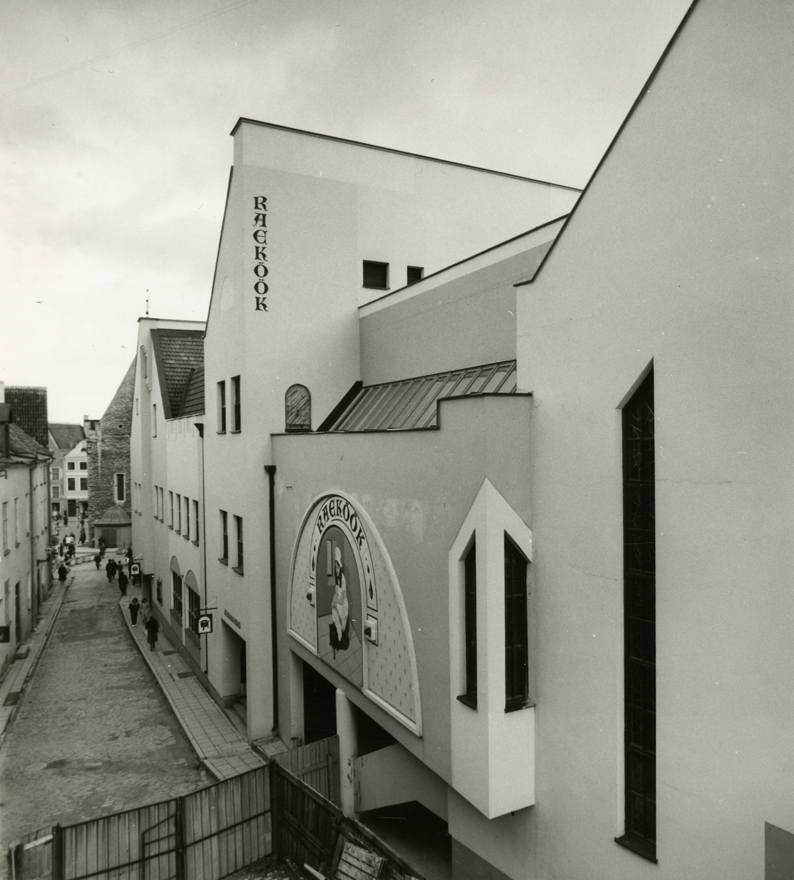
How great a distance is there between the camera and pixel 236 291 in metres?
16.3

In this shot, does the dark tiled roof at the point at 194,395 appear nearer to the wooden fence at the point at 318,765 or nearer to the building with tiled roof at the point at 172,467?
the building with tiled roof at the point at 172,467

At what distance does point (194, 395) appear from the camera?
25.2 meters

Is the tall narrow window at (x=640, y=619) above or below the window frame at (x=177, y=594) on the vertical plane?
above

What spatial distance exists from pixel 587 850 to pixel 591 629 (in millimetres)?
2460

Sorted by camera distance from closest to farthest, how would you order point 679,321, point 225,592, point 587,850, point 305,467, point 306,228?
point 679,321 < point 587,850 < point 305,467 < point 306,228 < point 225,592

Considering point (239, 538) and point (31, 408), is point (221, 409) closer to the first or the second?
point (239, 538)

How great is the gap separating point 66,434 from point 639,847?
277 ft

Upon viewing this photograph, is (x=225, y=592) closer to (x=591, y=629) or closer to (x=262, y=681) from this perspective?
(x=262, y=681)

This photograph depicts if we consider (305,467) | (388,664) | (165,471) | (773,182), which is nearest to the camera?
(773,182)

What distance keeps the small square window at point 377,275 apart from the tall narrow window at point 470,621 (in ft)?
33.1

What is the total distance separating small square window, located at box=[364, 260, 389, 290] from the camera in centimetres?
1714

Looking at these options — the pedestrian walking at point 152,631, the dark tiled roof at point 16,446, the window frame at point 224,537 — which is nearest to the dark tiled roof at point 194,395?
the window frame at point 224,537

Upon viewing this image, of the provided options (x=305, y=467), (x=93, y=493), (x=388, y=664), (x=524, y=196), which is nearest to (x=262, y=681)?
(x=305, y=467)

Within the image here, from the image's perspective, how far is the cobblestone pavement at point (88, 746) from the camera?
13758mm
